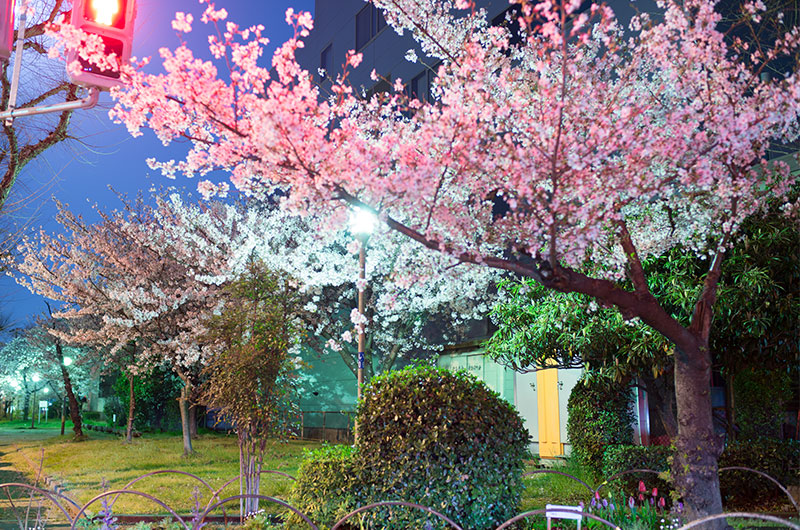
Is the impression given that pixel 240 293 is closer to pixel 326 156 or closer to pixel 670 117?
pixel 326 156

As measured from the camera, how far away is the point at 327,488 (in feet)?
25.8

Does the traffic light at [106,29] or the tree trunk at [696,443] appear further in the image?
the tree trunk at [696,443]

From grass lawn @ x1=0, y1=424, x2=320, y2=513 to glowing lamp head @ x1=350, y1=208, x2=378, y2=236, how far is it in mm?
4989

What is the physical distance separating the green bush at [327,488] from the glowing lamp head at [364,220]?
3.02m

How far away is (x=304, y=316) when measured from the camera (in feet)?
64.1

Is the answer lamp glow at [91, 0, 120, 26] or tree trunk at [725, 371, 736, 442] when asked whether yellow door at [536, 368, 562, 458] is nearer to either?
tree trunk at [725, 371, 736, 442]

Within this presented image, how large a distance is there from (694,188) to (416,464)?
4329 millimetres

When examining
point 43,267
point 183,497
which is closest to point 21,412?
point 43,267

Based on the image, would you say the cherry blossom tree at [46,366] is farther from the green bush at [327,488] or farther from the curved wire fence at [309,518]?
the green bush at [327,488]

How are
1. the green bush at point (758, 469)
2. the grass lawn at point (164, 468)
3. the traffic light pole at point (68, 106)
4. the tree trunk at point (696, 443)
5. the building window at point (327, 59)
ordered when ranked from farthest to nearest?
the building window at point (327, 59)
the grass lawn at point (164, 468)
the green bush at point (758, 469)
the tree trunk at point (696, 443)
the traffic light pole at point (68, 106)

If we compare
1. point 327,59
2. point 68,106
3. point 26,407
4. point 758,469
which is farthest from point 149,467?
point 26,407

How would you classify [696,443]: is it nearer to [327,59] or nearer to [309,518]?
[309,518]

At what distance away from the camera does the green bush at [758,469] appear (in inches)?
366

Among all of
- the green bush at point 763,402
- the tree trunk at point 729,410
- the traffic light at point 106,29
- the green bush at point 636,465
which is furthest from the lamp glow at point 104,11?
the tree trunk at point 729,410
